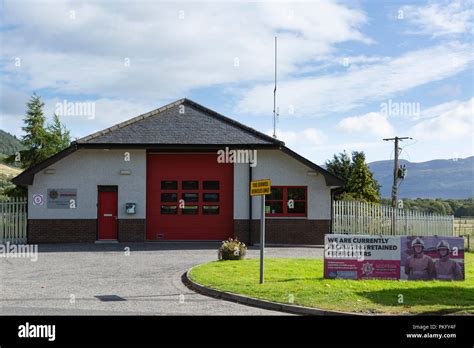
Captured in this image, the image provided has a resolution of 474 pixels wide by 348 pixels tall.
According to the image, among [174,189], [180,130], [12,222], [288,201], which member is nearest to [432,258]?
[288,201]

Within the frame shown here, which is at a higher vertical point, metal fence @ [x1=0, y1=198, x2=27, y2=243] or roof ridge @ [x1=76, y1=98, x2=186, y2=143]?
roof ridge @ [x1=76, y1=98, x2=186, y2=143]

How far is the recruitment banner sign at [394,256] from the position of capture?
13.6 m

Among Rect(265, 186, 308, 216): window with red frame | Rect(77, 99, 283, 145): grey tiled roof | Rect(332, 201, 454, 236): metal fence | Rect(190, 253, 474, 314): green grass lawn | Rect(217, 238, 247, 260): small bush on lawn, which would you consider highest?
Rect(77, 99, 283, 145): grey tiled roof

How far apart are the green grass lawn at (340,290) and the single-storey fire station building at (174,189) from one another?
9255 mm

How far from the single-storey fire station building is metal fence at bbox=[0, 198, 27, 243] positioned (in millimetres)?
466

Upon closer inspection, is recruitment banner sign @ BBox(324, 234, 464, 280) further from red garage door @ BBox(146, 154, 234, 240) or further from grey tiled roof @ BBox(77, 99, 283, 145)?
red garage door @ BBox(146, 154, 234, 240)

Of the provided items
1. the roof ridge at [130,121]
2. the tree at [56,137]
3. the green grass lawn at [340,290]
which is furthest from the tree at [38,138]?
the green grass lawn at [340,290]

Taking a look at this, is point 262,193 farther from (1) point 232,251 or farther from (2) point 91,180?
(2) point 91,180

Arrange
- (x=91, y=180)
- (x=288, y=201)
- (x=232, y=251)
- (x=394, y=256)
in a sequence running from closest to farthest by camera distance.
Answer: (x=394, y=256) < (x=232, y=251) < (x=91, y=180) < (x=288, y=201)

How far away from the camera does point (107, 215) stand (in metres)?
24.4

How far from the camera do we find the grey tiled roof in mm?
24203

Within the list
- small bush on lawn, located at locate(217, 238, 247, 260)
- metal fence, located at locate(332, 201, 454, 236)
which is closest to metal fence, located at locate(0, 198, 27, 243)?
small bush on lawn, located at locate(217, 238, 247, 260)

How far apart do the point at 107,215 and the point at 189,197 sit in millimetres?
3516
